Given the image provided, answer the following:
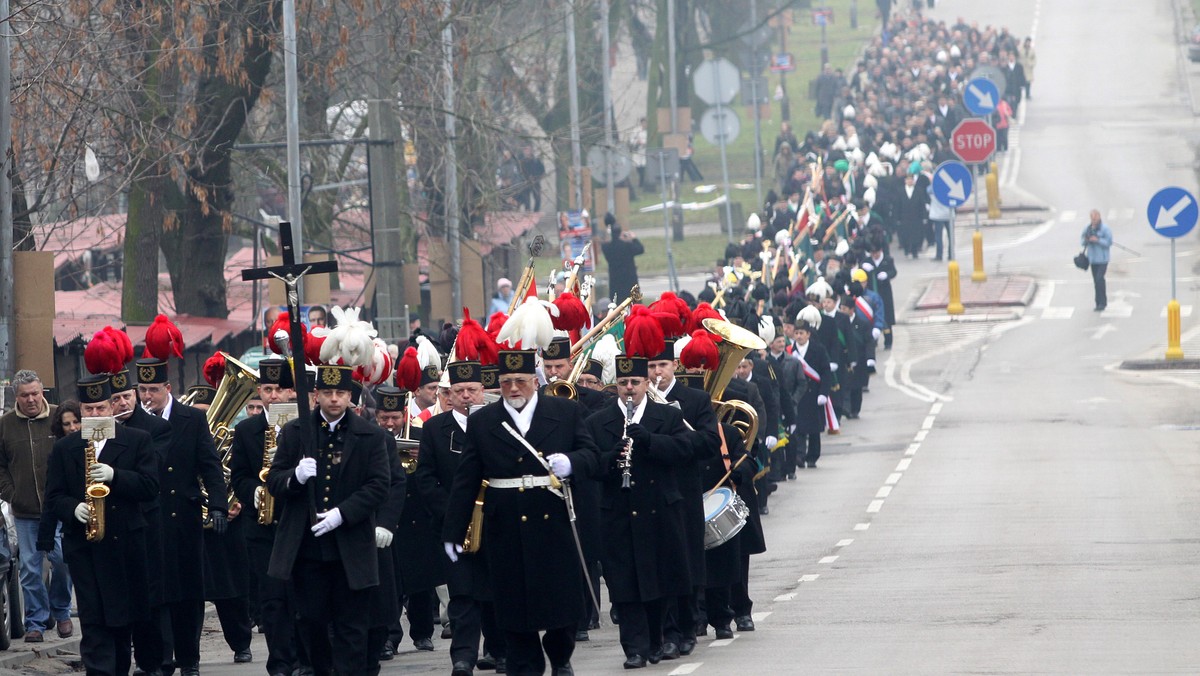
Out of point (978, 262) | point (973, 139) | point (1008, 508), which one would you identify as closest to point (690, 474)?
point (1008, 508)

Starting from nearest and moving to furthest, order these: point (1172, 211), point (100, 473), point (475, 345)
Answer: point (100, 473)
point (475, 345)
point (1172, 211)

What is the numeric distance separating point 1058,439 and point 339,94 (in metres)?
11.5

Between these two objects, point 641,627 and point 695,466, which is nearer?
point 641,627

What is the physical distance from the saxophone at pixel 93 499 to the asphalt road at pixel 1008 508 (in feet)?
5.12

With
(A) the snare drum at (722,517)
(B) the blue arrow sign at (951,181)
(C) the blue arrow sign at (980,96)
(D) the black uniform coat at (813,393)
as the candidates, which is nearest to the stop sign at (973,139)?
(B) the blue arrow sign at (951,181)

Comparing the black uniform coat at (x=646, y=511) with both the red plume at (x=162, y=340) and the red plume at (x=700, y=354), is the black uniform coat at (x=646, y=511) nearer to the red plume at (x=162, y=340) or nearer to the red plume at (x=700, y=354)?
the red plume at (x=700, y=354)

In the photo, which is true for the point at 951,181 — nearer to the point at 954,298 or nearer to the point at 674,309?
the point at 954,298

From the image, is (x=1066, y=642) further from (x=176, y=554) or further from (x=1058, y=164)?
(x=1058, y=164)

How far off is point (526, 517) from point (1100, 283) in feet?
87.1

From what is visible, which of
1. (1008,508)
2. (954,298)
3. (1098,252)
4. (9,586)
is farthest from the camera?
(954,298)

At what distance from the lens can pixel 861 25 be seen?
93.3 m

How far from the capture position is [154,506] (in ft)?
41.5

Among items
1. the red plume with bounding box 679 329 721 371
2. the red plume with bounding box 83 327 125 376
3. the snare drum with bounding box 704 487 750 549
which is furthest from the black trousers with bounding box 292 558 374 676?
the red plume with bounding box 679 329 721 371

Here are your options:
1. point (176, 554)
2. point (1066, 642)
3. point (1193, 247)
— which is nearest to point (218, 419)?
point (176, 554)
